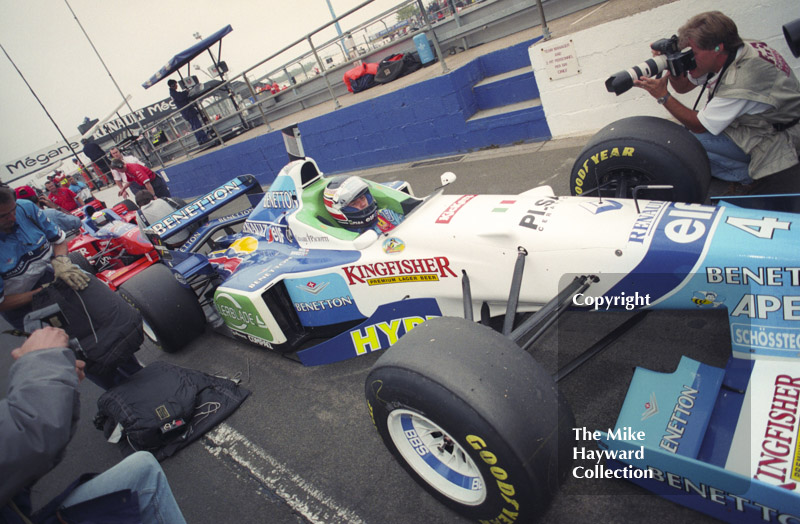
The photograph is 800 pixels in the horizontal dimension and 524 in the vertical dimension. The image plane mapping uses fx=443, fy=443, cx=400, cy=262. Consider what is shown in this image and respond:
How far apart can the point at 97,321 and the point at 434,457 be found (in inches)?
104

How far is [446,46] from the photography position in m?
10.2

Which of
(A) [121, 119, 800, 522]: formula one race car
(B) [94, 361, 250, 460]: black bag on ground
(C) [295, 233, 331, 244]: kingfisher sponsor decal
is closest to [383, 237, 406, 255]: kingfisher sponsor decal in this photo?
(A) [121, 119, 800, 522]: formula one race car

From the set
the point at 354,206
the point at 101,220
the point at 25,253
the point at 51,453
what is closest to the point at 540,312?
the point at 354,206

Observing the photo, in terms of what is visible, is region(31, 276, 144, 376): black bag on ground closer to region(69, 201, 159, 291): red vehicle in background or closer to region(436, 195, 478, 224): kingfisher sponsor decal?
region(436, 195, 478, 224): kingfisher sponsor decal

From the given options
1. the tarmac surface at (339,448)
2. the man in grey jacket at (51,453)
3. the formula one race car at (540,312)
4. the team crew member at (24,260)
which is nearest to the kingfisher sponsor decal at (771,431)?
the formula one race car at (540,312)

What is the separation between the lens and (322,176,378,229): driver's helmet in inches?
131

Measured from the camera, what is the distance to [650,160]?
9.76 feet

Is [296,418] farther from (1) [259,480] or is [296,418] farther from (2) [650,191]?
(2) [650,191]

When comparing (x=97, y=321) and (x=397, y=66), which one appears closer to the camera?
(x=97, y=321)

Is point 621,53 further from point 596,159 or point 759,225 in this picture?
point 759,225

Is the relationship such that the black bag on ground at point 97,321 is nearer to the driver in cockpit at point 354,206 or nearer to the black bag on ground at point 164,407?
the black bag on ground at point 164,407

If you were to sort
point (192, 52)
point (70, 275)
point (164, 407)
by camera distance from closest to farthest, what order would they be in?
point (70, 275)
point (164, 407)
point (192, 52)

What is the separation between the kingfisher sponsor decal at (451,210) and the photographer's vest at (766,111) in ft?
6.18

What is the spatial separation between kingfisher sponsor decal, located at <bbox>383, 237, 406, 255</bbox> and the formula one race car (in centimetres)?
1
